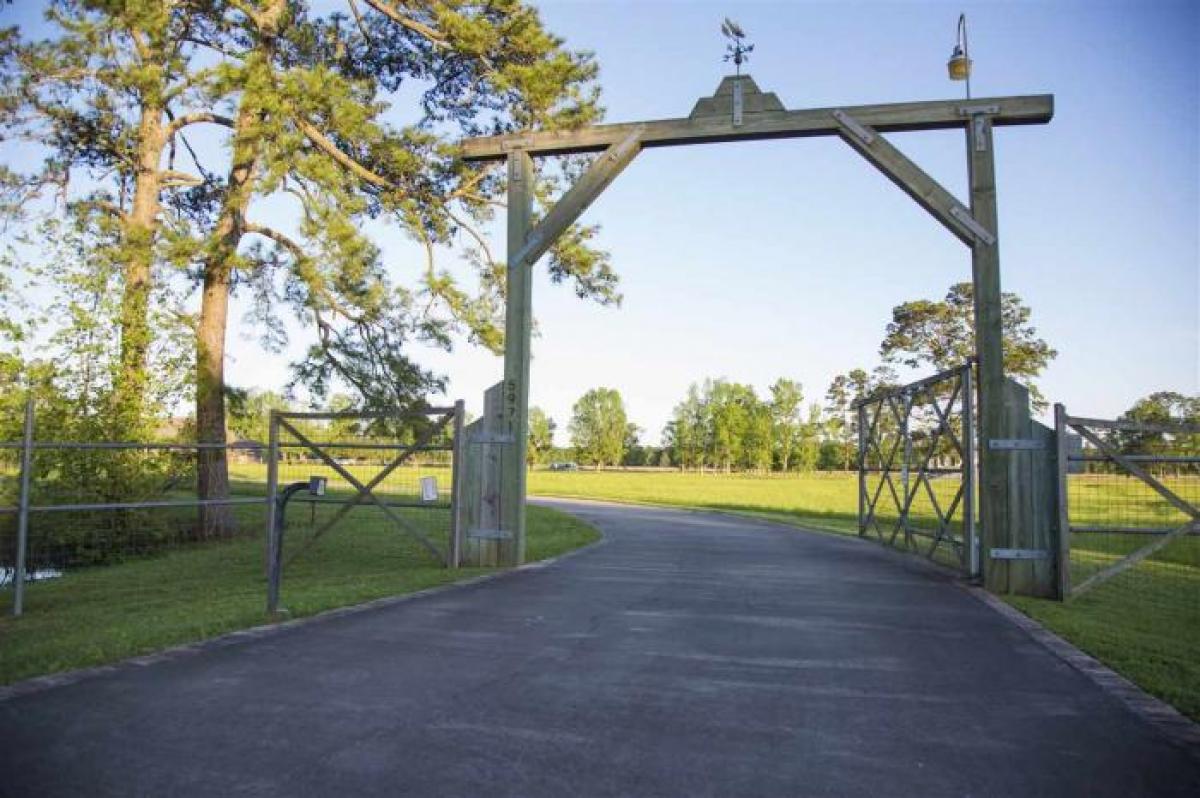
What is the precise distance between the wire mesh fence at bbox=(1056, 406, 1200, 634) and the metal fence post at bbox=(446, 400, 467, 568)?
7047mm

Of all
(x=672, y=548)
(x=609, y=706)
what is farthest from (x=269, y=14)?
(x=609, y=706)

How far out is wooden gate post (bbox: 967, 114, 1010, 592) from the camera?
30.4ft

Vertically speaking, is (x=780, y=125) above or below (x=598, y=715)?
above

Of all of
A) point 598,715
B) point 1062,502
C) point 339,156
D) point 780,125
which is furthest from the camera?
point 339,156

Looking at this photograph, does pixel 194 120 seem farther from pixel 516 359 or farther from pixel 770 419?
pixel 770 419

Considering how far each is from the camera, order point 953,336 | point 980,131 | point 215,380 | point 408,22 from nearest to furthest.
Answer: point 980,131
point 408,22
point 215,380
point 953,336

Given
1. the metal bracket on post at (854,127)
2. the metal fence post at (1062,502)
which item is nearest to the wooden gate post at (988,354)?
the metal fence post at (1062,502)

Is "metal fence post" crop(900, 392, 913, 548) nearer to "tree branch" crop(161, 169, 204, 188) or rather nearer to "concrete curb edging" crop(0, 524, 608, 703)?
"concrete curb edging" crop(0, 524, 608, 703)

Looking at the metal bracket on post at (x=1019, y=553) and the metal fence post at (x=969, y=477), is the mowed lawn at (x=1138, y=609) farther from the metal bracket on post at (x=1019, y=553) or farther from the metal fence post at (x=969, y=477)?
the metal fence post at (x=969, y=477)

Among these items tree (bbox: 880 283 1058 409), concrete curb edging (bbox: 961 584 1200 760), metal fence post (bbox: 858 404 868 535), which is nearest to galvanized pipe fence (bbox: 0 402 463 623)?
concrete curb edging (bbox: 961 584 1200 760)

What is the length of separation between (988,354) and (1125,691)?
17.3 feet

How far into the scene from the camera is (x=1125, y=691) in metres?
4.90

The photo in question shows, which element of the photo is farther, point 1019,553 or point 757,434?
point 757,434

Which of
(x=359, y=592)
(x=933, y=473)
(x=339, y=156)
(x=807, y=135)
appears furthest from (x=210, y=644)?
(x=339, y=156)
